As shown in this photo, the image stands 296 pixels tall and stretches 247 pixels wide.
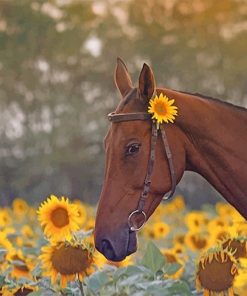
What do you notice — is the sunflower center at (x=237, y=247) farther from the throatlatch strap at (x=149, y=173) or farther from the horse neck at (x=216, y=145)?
the throatlatch strap at (x=149, y=173)

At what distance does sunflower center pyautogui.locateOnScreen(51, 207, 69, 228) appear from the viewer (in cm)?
416

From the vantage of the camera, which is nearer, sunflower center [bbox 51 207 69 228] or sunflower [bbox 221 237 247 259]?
sunflower [bbox 221 237 247 259]

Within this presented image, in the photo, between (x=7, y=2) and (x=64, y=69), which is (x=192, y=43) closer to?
(x=64, y=69)

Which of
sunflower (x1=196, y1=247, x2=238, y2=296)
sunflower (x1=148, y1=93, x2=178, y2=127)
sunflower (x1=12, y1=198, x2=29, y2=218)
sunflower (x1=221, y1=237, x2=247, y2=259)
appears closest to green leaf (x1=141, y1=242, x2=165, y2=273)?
sunflower (x1=196, y1=247, x2=238, y2=296)

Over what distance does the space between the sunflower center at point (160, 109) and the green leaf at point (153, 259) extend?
0.68 m

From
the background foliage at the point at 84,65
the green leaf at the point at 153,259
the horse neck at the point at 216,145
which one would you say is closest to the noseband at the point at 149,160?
the horse neck at the point at 216,145

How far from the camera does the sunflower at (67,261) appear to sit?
386 centimetres

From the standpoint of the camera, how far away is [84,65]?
1805 centimetres

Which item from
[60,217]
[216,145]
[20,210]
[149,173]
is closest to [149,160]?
[149,173]

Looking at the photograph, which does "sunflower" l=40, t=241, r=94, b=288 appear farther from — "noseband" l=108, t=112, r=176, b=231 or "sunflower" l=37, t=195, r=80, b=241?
"noseband" l=108, t=112, r=176, b=231

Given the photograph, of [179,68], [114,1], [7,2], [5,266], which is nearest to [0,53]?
[7,2]

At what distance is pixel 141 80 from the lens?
3.65 metres

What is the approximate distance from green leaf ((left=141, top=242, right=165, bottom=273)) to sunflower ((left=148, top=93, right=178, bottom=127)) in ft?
2.12

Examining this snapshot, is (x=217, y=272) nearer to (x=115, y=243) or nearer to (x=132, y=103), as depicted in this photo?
(x=115, y=243)
